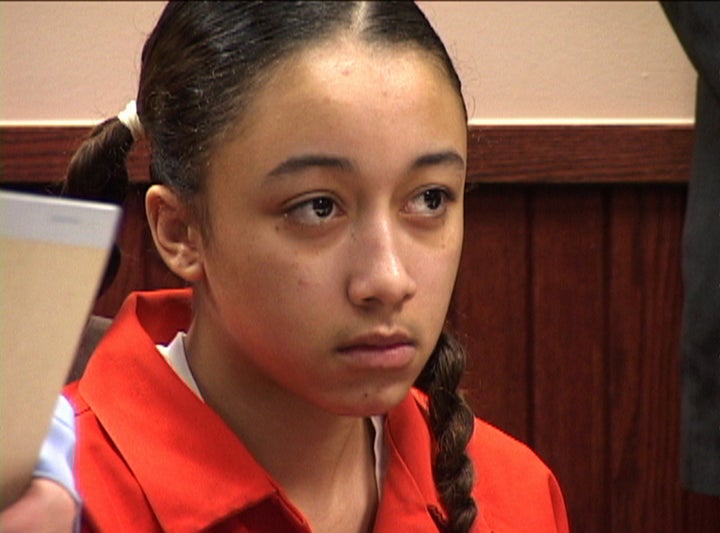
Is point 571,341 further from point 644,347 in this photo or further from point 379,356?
point 379,356

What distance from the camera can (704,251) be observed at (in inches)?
46.9

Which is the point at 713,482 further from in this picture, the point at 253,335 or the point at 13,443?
the point at 13,443

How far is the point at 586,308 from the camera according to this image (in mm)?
1871

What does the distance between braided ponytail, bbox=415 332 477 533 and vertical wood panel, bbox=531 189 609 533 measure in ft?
2.00

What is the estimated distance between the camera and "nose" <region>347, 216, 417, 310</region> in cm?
96

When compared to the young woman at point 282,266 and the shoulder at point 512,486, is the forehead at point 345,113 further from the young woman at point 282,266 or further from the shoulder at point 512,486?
the shoulder at point 512,486

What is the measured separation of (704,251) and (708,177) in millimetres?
66

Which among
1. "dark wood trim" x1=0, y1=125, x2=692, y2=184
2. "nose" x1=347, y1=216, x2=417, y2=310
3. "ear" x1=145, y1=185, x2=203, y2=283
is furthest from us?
"dark wood trim" x1=0, y1=125, x2=692, y2=184

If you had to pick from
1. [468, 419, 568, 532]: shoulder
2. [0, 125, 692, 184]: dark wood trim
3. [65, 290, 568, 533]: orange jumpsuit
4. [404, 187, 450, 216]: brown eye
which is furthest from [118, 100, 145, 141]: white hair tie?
[0, 125, 692, 184]: dark wood trim

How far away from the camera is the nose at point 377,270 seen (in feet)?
3.14

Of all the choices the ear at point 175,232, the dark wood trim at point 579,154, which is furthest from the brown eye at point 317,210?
the dark wood trim at point 579,154

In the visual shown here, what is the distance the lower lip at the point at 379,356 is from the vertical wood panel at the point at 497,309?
0.84m

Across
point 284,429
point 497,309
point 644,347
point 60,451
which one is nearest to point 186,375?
point 284,429

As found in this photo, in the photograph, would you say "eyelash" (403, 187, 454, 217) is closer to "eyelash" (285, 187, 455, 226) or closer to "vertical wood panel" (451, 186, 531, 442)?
"eyelash" (285, 187, 455, 226)
